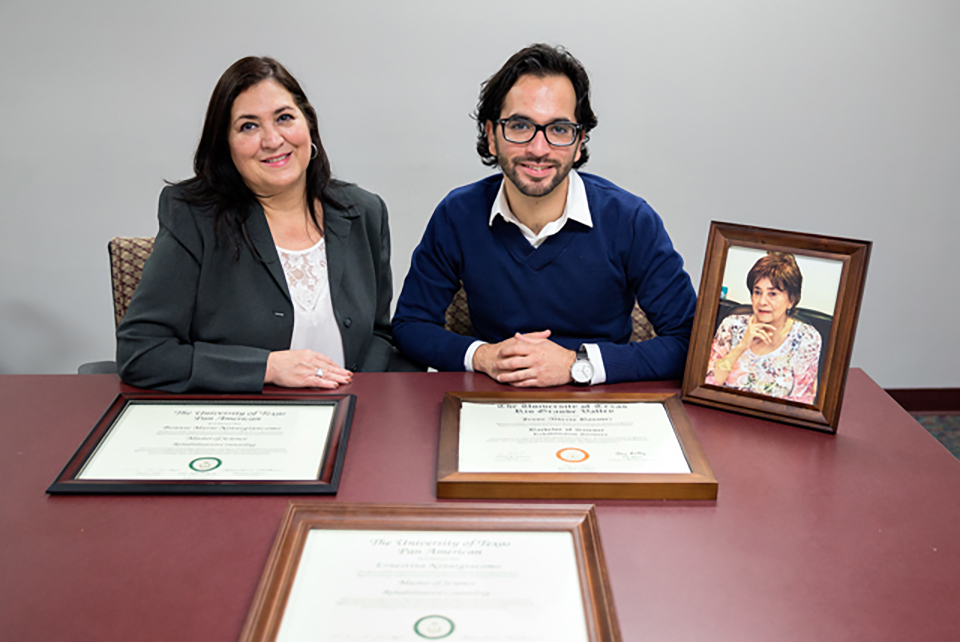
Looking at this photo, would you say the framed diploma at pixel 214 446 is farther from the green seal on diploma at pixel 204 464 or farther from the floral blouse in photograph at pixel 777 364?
the floral blouse in photograph at pixel 777 364

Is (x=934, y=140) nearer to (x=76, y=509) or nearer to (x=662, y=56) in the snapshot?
(x=662, y=56)

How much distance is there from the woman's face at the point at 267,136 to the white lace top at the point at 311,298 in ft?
0.60

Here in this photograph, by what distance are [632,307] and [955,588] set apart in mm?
1155

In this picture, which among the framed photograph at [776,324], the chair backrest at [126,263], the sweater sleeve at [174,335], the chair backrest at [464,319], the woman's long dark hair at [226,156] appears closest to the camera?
the framed photograph at [776,324]


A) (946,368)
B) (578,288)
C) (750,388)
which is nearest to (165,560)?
(750,388)

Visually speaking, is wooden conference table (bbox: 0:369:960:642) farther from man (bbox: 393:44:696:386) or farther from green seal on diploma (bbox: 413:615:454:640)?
man (bbox: 393:44:696:386)

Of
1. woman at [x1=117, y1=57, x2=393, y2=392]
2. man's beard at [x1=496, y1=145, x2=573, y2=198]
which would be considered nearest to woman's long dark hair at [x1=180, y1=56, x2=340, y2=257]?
woman at [x1=117, y1=57, x2=393, y2=392]

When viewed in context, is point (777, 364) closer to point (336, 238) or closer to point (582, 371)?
point (582, 371)

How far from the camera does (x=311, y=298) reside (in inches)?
74.0

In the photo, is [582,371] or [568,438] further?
[582,371]

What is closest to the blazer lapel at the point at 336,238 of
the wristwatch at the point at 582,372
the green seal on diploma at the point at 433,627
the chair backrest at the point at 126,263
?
the chair backrest at the point at 126,263

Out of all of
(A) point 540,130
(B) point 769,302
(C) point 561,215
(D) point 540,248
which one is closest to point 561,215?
(C) point 561,215

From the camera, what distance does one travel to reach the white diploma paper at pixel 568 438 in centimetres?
118

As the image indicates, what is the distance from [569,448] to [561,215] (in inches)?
32.5
